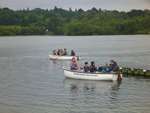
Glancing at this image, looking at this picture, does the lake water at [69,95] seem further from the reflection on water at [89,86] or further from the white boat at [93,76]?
the white boat at [93,76]

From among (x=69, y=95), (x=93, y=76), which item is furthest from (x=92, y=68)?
(x=69, y=95)

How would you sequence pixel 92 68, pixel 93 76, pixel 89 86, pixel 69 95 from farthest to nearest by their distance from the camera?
pixel 93 76, pixel 92 68, pixel 89 86, pixel 69 95

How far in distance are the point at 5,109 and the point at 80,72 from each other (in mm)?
12949

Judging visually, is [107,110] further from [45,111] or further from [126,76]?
[126,76]

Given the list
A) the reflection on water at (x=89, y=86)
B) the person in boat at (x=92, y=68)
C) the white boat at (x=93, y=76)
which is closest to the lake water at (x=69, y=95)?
the reflection on water at (x=89, y=86)

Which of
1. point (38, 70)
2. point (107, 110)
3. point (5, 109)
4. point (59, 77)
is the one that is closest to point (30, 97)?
point (5, 109)

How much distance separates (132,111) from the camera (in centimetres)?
2905

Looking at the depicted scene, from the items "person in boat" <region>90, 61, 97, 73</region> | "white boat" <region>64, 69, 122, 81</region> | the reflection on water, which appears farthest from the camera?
"person in boat" <region>90, 61, 97, 73</region>

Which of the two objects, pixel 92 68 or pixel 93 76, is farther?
pixel 93 76

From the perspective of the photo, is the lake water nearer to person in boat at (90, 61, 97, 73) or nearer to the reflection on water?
the reflection on water

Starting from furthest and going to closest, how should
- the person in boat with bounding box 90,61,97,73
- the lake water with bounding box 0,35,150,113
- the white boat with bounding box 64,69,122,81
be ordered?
the person in boat with bounding box 90,61,97,73, the white boat with bounding box 64,69,122,81, the lake water with bounding box 0,35,150,113

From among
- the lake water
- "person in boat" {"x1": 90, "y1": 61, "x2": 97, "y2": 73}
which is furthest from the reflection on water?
"person in boat" {"x1": 90, "y1": 61, "x2": 97, "y2": 73}

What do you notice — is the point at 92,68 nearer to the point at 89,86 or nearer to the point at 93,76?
the point at 93,76

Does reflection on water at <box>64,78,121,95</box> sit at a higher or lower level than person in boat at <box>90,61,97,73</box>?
lower
